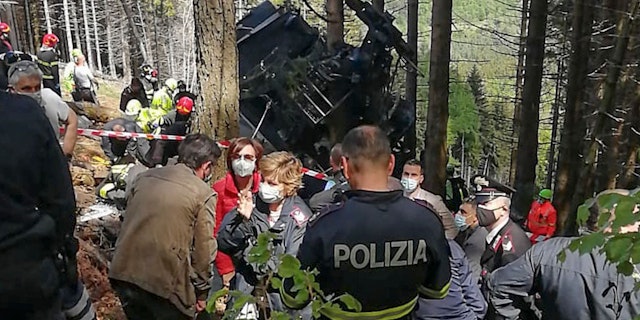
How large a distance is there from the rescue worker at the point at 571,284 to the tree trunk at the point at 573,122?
25.1 feet

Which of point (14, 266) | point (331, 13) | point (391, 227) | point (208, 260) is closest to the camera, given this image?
point (14, 266)

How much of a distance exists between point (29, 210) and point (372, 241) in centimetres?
143

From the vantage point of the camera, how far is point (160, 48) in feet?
143

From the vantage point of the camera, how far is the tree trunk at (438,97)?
10.8 m

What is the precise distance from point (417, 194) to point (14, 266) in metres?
3.44

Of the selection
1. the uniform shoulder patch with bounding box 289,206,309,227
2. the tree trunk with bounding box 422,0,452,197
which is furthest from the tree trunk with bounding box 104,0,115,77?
the uniform shoulder patch with bounding box 289,206,309,227

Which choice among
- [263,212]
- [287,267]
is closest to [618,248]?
[287,267]

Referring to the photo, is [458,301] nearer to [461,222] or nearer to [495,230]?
[495,230]

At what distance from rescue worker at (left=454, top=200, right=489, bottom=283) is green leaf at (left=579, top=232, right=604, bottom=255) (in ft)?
9.42

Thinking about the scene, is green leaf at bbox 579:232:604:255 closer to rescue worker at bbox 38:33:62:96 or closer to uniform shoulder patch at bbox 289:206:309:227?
uniform shoulder patch at bbox 289:206:309:227

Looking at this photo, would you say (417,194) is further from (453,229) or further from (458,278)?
(458,278)

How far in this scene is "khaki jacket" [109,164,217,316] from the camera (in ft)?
12.0

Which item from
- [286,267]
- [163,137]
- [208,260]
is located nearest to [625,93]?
[163,137]

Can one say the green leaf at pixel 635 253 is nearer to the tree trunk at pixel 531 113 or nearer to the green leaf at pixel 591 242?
the green leaf at pixel 591 242
